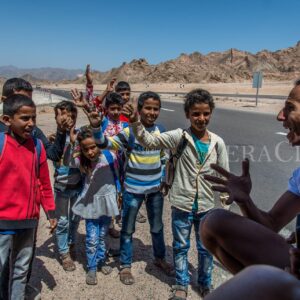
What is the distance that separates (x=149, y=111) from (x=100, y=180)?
788 mm

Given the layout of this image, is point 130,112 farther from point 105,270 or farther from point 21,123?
point 105,270

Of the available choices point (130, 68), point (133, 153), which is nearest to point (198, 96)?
point (133, 153)

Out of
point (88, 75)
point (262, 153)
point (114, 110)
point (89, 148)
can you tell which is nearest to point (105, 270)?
point (89, 148)

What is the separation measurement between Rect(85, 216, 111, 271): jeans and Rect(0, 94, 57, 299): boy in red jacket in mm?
681

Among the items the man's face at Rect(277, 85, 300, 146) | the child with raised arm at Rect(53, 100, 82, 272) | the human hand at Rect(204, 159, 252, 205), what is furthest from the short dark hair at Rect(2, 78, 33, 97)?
the man's face at Rect(277, 85, 300, 146)

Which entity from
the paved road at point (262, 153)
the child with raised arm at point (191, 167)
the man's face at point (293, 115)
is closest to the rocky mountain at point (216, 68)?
the paved road at point (262, 153)

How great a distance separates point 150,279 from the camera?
11.4 feet

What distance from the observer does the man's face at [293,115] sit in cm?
161

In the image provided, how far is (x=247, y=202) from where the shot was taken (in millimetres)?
1597

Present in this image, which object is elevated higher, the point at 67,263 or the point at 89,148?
the point at 89,148

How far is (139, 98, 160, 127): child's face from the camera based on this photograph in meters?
3.43

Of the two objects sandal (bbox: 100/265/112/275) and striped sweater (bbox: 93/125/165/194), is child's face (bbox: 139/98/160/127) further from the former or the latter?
sandal (bbox: 100/265/112/275)

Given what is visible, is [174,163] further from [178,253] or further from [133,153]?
[178,253]

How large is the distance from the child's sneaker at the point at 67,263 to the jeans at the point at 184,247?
1.07m
